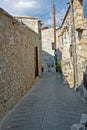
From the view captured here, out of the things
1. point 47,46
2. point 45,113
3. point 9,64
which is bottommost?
point 45,113

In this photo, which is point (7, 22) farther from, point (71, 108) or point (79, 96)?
point (79, 96)

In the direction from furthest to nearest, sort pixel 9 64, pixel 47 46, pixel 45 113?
pixel 47 46
pixel 9 64
pixel 45 113

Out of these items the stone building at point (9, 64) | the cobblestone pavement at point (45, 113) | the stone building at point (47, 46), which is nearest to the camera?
the cobblestone pavement at point (45, 113)

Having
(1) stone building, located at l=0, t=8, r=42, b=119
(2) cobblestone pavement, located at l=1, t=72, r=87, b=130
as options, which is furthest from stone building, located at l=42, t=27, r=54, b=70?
(1) stone building, located at l=0, t=8, r=42, b=119

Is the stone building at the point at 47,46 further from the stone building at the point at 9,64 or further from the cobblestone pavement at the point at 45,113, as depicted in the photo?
the stone building at the point at 9,64

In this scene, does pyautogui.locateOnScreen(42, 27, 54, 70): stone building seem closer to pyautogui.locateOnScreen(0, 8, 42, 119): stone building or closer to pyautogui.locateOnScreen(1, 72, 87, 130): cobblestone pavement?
pyautogui.locateOnScreen(1, 72, 87, 130): cobblestone pavement

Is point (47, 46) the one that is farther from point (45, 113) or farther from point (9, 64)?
point (45, 113)

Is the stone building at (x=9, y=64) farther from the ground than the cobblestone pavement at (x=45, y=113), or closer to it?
farther from the ground

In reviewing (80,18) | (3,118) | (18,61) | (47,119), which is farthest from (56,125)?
(80,18)

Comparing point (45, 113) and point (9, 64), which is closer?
point (45, 113)

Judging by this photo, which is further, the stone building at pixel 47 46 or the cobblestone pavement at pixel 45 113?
the stone building at pixel 47 46

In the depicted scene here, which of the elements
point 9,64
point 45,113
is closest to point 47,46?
point 9,64

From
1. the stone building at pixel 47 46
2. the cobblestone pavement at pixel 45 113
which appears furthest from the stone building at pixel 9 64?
the stone building at pixel 47 46

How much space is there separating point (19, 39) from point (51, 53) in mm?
21618
